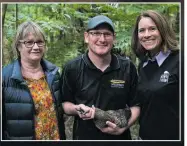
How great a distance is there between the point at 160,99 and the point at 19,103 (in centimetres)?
154

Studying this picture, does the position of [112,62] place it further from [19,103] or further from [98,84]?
[19,103]

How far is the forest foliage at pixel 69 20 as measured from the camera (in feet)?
13.0

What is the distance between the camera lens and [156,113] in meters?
3.93

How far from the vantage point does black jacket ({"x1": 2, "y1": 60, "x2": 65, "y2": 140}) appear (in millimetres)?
3898

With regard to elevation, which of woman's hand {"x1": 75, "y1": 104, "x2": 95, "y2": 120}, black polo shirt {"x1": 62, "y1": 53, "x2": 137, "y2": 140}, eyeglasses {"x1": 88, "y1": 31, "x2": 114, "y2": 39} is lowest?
woman's hand {"x1": 75, "y1": 104, "x2": 95, "y2": 120}

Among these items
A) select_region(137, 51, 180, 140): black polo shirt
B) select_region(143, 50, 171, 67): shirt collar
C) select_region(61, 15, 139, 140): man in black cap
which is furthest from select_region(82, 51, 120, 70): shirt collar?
select_region(143, 50, 171, 67): shirt collar

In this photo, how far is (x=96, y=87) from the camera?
392 centimetres

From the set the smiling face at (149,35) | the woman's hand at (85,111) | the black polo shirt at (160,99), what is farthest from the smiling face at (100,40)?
the woman's hand at (85,111)

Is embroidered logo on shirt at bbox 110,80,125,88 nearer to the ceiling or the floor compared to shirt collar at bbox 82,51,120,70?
nearer to the floor

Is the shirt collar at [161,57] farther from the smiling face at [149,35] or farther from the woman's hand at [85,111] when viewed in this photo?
the woman's hand at [85,111]

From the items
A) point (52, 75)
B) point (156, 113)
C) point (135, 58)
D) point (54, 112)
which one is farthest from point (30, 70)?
point (156, 113)

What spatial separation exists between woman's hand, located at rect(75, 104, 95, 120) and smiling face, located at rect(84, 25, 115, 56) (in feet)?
1.97

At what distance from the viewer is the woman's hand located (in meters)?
3.91

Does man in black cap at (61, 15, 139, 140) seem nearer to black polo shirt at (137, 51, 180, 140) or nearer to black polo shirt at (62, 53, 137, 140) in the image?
black polo shirt at (62, 53, 137, 140)
